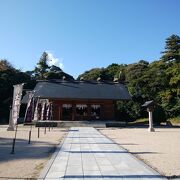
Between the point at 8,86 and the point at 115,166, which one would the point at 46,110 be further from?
the point at 115,166

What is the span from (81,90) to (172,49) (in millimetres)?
22096

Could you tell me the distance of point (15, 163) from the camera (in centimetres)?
889

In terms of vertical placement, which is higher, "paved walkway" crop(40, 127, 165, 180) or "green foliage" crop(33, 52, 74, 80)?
"green foliage" crop(33, 52, 74, 80)

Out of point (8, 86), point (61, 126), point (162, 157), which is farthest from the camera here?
point (8, 86)

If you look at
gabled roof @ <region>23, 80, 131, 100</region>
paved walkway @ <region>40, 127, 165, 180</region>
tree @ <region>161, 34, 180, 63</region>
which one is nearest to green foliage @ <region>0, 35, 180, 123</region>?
tree @ <region>161, 34, 180, 63</region>

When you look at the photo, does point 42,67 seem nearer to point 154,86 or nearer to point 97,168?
point 154,86

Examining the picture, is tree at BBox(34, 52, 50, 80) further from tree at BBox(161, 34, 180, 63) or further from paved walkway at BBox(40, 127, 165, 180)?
paved walkway at BBox(40, 127, 165, 180)

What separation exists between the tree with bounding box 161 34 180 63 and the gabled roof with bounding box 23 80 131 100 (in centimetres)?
1539

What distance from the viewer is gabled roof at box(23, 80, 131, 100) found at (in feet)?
109

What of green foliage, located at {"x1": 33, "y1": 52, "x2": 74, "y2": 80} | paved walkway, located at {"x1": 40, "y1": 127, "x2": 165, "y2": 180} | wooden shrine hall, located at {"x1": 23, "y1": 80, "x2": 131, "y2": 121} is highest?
green foliage, located at {"x1": 33, "y1": 52, "x2": 74, "y2": 80}

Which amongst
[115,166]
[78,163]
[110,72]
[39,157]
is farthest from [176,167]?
[110,72]

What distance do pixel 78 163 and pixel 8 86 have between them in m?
37.7

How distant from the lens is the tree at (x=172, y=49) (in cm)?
4869

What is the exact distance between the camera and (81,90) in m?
35.2
